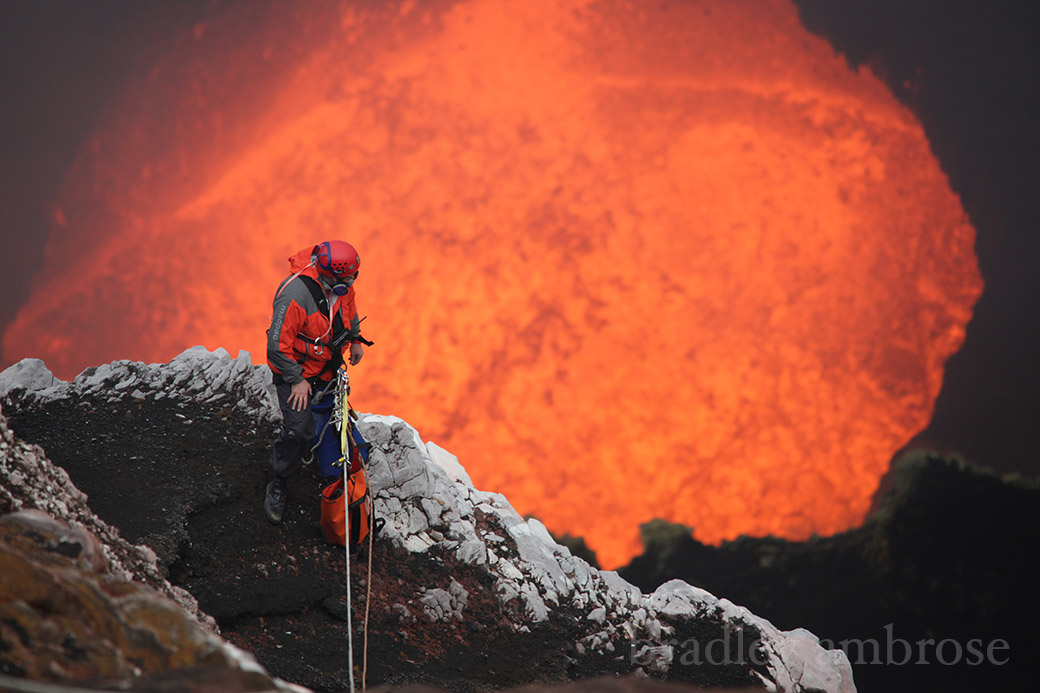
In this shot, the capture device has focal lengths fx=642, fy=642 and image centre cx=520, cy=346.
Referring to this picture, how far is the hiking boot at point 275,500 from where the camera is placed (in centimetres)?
641

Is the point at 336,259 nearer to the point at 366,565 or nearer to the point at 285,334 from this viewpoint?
the point at 285,334

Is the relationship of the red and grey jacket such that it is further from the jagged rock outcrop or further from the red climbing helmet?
the jagged rock outcrop

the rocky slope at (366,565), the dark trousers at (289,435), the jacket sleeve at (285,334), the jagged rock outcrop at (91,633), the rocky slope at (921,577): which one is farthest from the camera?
the rocky slope at (921,577)

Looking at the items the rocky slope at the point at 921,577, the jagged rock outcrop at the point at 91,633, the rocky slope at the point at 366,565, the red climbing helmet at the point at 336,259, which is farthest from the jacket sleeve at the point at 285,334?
the rocky slope at the point at 921,577

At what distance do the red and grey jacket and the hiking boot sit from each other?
124 cm

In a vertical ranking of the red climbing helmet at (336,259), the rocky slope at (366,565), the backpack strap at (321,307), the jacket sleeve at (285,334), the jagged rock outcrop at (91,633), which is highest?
the red climbing helmet at (336,259)

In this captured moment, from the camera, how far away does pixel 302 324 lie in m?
5.80

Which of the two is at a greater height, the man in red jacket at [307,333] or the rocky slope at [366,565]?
the man in red jacket at [307,333]

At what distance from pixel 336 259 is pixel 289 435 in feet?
5.80

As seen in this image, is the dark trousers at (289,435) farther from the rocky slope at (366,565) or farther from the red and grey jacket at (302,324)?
the rocky slope at (366,565)

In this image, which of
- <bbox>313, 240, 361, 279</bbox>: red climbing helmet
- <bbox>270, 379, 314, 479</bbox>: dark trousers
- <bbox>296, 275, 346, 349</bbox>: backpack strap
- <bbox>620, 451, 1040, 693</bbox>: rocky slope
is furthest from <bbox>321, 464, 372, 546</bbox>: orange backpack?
<bbox>620, 451, 1040, 693</bbox>: rocky slope

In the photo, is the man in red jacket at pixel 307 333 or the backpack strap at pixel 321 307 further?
the backpack strap at pixel 321 307

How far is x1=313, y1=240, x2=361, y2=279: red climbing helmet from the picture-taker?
570cm

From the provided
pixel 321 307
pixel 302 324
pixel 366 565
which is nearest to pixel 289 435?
pixel 302 324
